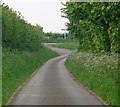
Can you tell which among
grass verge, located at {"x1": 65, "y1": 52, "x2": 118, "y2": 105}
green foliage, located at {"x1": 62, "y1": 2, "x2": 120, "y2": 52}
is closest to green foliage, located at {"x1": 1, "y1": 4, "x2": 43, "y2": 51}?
green foliage, located at {"x1": 62, "y1": 2, "x2": 120, "y2": 52}

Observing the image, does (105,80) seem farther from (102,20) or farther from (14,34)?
(14,34)

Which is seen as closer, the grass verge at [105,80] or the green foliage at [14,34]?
the grass verge at [105,80]

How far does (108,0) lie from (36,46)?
54.4 meters

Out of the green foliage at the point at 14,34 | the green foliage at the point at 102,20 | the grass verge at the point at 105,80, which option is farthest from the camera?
the green foliage at the point at 14,34

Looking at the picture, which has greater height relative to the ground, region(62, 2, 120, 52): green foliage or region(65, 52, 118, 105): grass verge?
region(62, 2, 120, 52): green foliage

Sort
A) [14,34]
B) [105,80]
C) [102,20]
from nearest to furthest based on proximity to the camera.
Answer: [105,80]
[102,20]
[14,34]

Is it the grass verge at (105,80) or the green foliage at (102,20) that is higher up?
the green foliage at (102,20)

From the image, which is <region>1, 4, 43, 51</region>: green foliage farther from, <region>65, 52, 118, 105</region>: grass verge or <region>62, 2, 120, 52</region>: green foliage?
<region>65, 52, 118, 105</region>: grass verge

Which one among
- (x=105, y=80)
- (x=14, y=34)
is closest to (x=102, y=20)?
(x=105, y=80)

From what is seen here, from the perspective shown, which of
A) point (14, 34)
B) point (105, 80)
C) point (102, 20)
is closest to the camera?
point (105, 80)

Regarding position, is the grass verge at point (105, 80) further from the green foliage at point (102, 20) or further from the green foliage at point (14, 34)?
the green foliage at point (14, 34)

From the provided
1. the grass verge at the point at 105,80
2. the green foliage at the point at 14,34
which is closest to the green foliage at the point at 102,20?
the grass verge at the point at 105,80

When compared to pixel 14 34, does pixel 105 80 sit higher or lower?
lower

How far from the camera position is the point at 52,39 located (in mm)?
150000
